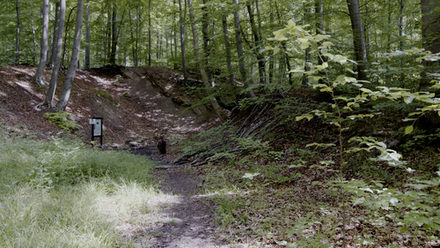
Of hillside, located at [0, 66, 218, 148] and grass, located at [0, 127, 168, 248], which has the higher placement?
hillside, located at [0, 66, 218, 148]

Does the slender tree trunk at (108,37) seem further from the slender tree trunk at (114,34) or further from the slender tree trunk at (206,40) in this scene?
the slender tree trunk at (206,40)

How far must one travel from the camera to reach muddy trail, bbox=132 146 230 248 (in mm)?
3230

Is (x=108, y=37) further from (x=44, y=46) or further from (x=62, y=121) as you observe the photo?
(x=62, y=121)

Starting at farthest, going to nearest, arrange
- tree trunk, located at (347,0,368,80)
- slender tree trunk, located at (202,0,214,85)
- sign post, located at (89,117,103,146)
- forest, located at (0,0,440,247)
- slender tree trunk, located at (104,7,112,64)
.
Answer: slender tree trunk, located at (104,7,112,64) → slender tree trunk, located at (202,0,214,85) → sign post, located at (89,117,103,146) → tree trunk, located at (347,0,368,80) → forest, located at (0,0,440,247)

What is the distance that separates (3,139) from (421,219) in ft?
33.7

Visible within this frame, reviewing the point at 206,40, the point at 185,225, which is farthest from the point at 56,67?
the point at 185,225

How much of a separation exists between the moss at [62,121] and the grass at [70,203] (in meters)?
4.72

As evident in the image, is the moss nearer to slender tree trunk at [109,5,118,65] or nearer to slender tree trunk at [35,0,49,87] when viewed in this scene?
slender tree trunk at [35,0,49,87]

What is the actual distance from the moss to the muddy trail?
735 centimetres

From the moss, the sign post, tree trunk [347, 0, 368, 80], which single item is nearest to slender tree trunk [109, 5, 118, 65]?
the moss

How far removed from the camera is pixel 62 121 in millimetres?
11297

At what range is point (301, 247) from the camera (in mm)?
2850

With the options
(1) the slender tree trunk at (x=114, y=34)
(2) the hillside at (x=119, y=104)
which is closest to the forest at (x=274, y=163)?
(2) the hillside at (x=119, y=104)

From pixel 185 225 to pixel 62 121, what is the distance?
10257 millimetres
